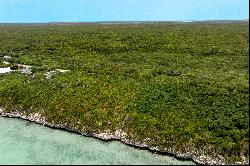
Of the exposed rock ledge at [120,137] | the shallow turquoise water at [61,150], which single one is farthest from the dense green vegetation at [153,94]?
the shallow turquoise water at [61,150]

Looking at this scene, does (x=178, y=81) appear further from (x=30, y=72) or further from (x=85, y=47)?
(x=85, y=47)

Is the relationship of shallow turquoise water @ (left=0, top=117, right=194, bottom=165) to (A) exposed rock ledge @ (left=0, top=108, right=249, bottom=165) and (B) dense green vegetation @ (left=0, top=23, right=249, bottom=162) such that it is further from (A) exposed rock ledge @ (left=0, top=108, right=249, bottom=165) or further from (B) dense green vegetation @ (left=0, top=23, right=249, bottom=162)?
(B) dense green vegetation @ (left=0, top=23, right=249, bottom=162)

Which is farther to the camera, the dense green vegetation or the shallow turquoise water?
the dense green vegetation

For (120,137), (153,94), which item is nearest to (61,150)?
(120,137)

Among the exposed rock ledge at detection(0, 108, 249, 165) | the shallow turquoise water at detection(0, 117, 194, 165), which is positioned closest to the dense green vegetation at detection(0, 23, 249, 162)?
the exposed rock ledge at detection(0, 108, 249, 165)

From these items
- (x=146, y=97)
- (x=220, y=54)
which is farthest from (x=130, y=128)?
(x=220, y=54)

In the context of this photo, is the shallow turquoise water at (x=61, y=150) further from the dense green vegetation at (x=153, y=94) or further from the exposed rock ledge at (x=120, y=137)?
the dense green vegetation at (x=153, y=94)
